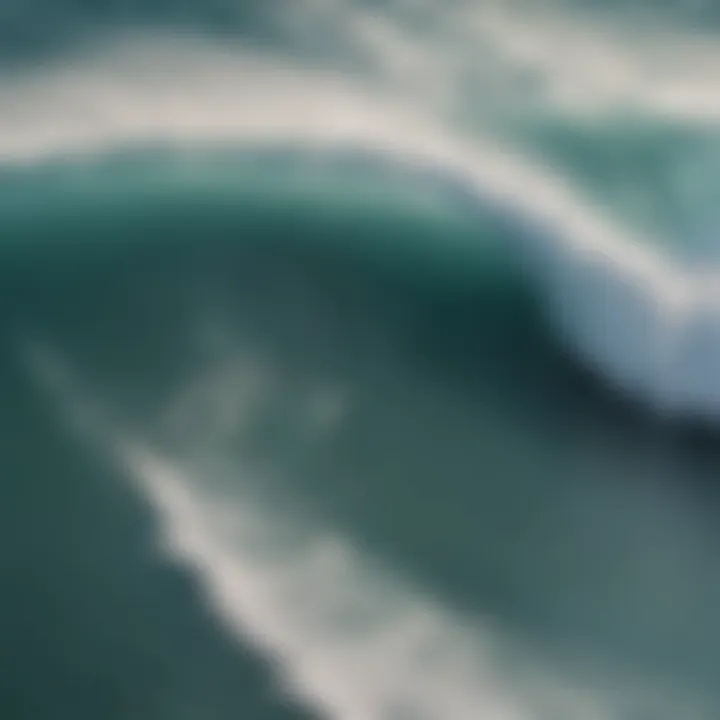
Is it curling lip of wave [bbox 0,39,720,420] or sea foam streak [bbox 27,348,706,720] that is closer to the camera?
sea foam streak [bbox 27,348,706,720]

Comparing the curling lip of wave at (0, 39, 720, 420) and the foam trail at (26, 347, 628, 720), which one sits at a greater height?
the curling lip of wave at (0, 39, 720, 420)

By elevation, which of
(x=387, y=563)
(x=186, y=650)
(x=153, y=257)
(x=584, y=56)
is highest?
(x=584, y=56)

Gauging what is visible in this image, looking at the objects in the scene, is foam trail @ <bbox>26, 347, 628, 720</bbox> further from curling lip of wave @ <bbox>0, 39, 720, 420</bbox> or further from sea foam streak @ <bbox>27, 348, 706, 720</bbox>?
curling lip of wave @ <bbox>0, 39, 720, 420</bbox>

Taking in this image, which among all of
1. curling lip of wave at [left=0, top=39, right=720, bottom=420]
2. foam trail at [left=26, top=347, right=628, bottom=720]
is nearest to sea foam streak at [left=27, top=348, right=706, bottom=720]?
foam trail at [left=26, top=347, right=628, bottom=720]

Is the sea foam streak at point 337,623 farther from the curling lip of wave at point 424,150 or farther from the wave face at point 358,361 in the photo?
the curling lip of wave at point 424,150

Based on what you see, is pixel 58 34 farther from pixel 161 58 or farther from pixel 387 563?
pixel 387 563

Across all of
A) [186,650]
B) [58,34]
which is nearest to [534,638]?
[186,650]

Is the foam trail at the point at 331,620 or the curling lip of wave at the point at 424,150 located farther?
the curling lip of wave at the point at 424,150

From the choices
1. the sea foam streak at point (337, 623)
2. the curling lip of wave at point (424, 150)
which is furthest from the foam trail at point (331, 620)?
the curling lip of wave at point (424, 150)
